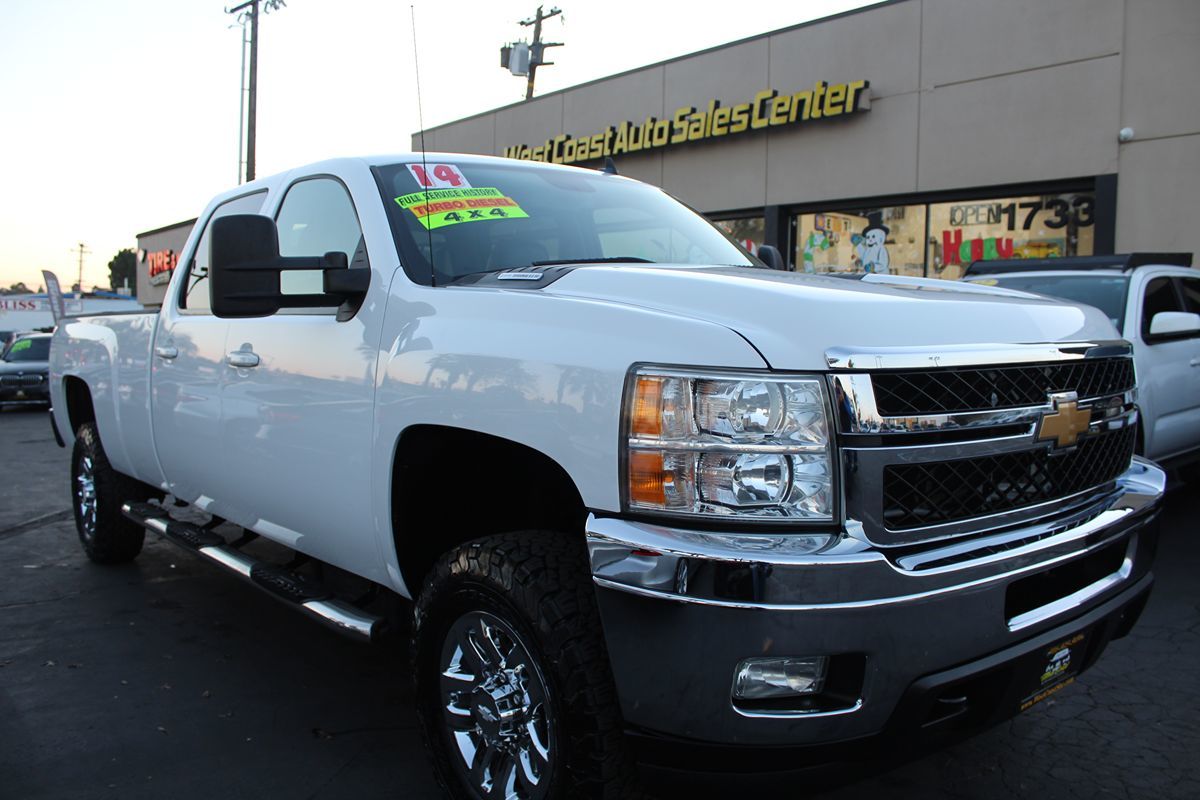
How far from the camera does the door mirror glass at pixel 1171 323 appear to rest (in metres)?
6.04

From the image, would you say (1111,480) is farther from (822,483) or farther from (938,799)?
(822,483)

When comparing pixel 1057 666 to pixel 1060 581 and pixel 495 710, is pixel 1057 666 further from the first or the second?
pixel 495 710

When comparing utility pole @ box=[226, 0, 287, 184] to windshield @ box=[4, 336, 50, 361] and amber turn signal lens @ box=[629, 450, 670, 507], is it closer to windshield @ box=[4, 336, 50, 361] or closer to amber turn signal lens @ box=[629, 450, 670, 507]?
windshield @ box=[4, 336, 50, 361]

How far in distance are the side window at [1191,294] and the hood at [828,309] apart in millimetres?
5059

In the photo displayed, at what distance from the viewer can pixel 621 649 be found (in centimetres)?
204

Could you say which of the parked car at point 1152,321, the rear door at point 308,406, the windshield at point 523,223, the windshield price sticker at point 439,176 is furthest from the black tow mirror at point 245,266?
the parked car at point 1152,321

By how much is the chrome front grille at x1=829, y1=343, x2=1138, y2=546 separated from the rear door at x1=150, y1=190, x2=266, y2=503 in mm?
2720

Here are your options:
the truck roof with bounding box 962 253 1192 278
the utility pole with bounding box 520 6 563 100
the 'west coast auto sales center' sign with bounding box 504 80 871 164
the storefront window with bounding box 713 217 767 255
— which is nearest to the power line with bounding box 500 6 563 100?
the utility pole with bounding box 520 6 563 100

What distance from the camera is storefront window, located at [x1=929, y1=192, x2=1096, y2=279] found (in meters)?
11.8

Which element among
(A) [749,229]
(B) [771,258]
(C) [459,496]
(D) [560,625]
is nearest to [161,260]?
(A) [749,229]

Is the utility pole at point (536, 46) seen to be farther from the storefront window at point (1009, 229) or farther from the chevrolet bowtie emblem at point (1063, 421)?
the chevrolet bowtie emblem at point (1063, 421)

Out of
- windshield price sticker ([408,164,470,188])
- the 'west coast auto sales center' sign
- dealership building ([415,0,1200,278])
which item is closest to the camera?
windshield price sticker ([408,164,470,188])

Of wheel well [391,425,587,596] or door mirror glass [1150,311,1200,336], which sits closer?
wheel well [391,425,587,596]

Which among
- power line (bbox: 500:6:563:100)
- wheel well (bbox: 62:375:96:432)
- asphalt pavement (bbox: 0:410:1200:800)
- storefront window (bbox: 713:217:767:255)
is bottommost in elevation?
asphalt pavement (bbox: 0:410:1200:800)
